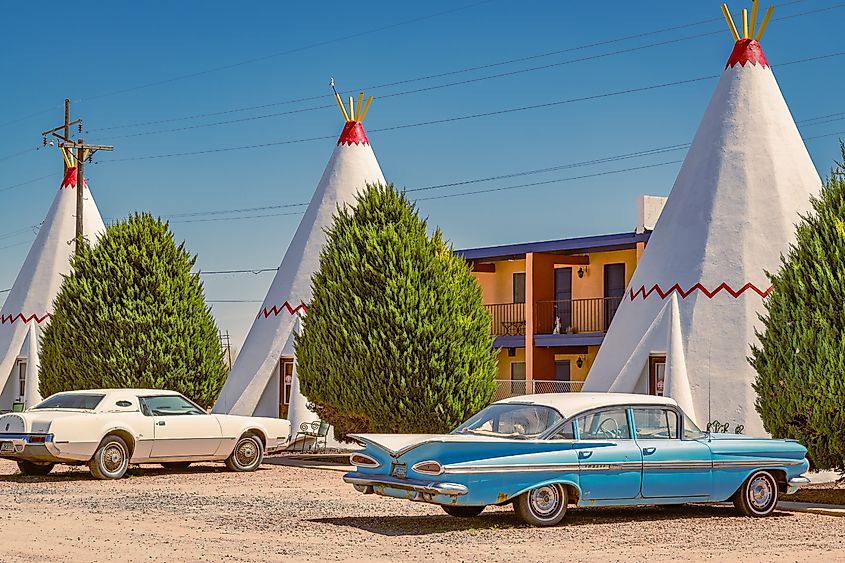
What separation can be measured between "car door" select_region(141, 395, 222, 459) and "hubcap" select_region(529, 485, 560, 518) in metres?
7.46

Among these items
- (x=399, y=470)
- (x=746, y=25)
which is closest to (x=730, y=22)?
(x=746, y=25)

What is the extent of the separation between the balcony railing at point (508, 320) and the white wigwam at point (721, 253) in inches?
467

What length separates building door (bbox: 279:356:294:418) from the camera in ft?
83.5

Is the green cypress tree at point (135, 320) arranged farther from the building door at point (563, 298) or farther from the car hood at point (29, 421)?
the building door at point (563, 298)

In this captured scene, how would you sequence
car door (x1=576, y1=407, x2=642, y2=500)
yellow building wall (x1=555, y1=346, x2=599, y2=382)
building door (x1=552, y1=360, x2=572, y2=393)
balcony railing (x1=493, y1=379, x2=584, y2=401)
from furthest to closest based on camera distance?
building door (x1=552, y1=360, x2=572, y2=393), yellow building wall (x1=555, y1=346, x2=599, y2=382), balcony railing (x1=493, y1=379, x2=584, y2=401), car door (x1=576, y1=407, x2=642, y2=500)

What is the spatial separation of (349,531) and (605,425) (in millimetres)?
2710

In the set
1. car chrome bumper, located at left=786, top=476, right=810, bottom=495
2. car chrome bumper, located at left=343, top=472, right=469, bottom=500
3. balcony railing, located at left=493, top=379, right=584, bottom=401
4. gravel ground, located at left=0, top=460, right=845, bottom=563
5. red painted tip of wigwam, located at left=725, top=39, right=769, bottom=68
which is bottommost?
gravel ground, located at left=0, top=460, right=845, bottom=563

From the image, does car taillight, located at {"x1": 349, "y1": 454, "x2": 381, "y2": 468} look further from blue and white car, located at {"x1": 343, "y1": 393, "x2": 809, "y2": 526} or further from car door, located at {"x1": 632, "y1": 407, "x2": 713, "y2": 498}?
car door, located at {"x1": 632, "y1": 407, "x2": 713, "y2": 498}

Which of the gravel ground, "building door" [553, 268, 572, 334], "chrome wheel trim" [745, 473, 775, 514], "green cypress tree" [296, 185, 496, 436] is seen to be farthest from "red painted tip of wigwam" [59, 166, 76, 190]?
"chrome wheel trim" [745, 473, 775, 514]

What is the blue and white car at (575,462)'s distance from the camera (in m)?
11.2

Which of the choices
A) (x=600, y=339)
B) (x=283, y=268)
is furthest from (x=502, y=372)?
(x=283, y=268)

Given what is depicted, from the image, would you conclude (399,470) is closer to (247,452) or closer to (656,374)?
(247,452)

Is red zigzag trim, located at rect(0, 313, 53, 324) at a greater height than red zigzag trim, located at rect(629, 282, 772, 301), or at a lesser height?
greater

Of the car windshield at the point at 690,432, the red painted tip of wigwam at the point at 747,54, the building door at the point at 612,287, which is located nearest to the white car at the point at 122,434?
the car windshield at the point at 690,432
